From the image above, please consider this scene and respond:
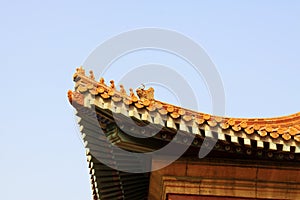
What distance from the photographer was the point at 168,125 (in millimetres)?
10508

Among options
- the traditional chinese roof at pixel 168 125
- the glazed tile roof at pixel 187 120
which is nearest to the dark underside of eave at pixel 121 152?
the traditional chinese roof at pixel 168 125

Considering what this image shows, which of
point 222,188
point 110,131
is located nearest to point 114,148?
point 110,131

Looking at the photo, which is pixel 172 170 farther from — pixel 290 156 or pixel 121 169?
pixel 290 156

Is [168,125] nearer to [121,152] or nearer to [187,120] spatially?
[187,120]

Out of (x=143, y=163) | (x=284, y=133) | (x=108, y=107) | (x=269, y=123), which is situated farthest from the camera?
(x=269, y=123)

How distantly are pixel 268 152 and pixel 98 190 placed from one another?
340 cm

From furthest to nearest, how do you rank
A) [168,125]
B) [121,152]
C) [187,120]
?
[121,152] → [187,120] → [168,125]

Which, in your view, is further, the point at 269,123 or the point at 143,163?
the point at 269,123

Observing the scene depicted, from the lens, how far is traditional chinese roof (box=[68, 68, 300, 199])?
10.4 m

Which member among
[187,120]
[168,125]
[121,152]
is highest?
[187,120]

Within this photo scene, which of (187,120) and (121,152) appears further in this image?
(121,152)

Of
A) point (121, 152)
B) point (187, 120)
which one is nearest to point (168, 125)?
point (187, 120)

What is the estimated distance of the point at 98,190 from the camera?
42.4 ft

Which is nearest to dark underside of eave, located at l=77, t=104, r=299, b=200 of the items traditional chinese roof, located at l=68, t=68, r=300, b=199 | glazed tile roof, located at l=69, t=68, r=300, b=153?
traditional chinese roof, located at l=68, t=68, r=300, b=199
